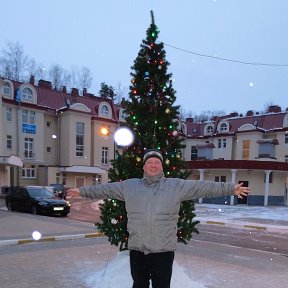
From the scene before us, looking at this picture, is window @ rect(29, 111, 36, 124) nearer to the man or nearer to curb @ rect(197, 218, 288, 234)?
curb @ rect(197, 218, 288, 234)

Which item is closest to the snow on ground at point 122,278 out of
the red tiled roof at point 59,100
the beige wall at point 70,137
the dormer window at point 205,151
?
the red tiled roof at point 59,100

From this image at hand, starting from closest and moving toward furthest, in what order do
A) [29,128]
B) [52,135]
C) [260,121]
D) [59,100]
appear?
[29,128]
[52,135]
[59,100]
[260,121]

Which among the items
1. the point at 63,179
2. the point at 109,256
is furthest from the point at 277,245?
the point at 63,179

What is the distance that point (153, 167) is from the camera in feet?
12.4

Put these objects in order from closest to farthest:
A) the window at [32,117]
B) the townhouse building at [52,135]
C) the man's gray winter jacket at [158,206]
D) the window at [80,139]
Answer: the man's gray winter jacket at [158,206], the townhouse building at [52,135], the window at [32,117], the window at [80,139]

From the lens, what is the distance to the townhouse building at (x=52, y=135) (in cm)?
3959

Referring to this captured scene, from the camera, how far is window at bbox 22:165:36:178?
41025 mm

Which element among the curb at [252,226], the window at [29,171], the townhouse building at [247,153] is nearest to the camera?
the curb at [252,226]

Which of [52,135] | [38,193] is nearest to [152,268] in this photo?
[38,193]

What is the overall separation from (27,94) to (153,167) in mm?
40061

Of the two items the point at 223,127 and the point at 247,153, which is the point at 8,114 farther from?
the point at 247,153

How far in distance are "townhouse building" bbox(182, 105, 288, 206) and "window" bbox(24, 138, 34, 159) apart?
17.8 meters

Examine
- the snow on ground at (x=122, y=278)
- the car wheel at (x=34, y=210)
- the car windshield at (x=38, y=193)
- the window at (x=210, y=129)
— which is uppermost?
the window at (x=210, y=129)

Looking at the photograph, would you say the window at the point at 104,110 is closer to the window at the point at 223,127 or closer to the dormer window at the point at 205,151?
the dormer window at the point at 205,151
